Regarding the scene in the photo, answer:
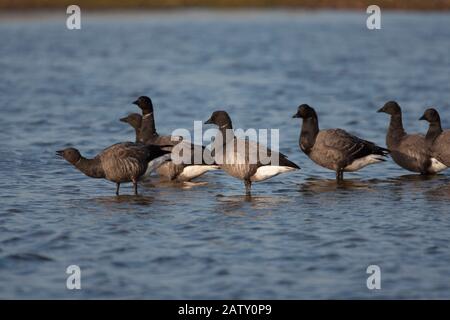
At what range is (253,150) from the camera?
17.0 metres

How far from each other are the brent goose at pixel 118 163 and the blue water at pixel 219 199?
0.45m

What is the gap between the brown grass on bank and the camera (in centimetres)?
5669

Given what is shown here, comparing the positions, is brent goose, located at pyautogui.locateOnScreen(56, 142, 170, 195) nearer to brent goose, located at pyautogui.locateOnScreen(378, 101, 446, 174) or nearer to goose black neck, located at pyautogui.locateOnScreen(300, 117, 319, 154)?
goose black neck, located at pyautogui.locateOnScreen(300, 117, 319, 154)

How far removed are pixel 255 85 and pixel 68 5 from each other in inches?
1044

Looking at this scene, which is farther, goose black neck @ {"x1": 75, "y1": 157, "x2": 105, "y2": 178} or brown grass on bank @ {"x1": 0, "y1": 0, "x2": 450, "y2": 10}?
brown grass on bank @ {"x1": 0, "y1": 0, "x2": 450, "y2": 10}

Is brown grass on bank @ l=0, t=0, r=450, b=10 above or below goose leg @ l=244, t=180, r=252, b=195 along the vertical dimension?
above

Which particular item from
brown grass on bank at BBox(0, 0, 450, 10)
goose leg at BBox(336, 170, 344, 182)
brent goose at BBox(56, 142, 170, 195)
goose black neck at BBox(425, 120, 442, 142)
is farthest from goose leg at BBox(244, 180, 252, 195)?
brown grass on bank at BBox(0, 0, 450, 10)

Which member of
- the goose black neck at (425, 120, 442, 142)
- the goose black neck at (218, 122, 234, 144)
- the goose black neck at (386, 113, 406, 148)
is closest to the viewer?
the goose black neck at (218, 122, 234, 144)

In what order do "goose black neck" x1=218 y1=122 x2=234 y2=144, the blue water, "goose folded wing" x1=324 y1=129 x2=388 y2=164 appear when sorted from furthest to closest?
"goose folded wing" x1=324 y1=129 x2=388 y2=164, "goose black neck" x1=218 y1=122 x2=234 y2=144, the blue water

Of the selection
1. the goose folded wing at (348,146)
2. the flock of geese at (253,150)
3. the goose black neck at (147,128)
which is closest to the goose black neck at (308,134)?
the flock of geese at (253,150)

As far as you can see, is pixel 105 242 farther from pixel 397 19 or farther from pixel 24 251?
pixel 397 19

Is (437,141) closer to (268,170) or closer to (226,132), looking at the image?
(268,170)

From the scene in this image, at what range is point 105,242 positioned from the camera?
542 inches
